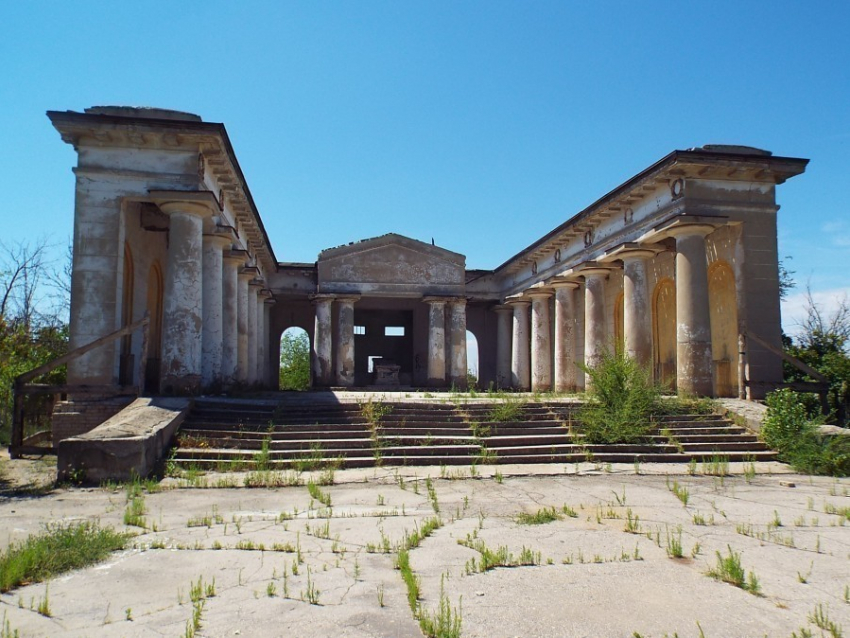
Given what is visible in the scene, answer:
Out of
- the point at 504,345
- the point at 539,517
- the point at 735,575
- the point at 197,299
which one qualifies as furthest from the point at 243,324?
the point at 735,575

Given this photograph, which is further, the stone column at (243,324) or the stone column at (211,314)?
the stone column at (243,324)

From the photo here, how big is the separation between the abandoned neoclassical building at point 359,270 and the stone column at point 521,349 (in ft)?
3.10

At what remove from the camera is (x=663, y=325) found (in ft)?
68.6

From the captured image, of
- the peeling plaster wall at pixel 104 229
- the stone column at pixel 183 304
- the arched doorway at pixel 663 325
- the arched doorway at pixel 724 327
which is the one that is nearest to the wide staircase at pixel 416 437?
the stone column at pixel 183 304

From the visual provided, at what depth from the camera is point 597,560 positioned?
5.29m

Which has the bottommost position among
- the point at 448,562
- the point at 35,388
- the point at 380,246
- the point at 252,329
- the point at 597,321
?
the point at 448,562

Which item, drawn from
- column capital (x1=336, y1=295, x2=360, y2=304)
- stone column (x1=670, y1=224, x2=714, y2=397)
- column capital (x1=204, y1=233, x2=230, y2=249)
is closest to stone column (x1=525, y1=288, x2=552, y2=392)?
column capital (x1=336, y1=295, x2=360, y2=304)

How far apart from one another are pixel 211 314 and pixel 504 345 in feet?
52.0

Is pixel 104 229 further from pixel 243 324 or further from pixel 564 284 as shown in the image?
pixel 564 284

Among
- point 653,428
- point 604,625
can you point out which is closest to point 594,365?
point 653,428

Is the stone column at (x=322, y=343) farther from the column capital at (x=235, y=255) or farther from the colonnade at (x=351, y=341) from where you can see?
the column capital at (x=235, y=255)

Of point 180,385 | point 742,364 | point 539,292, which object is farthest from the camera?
point 539,292

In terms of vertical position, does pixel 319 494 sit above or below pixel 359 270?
below

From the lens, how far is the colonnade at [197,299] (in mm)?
13719
